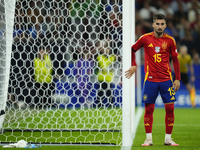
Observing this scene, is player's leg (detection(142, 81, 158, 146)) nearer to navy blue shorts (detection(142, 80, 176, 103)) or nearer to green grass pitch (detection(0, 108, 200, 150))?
navy blue shorts (detection(142, 80, 176, 103))

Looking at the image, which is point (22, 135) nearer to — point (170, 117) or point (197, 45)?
point (170, 117)

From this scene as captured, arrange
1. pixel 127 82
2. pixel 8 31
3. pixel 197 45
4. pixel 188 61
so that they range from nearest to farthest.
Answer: pixel 127 82, pixel 8 31, pixel 188 61, pixel 197 45

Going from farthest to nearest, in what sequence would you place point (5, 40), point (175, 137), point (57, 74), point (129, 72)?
1. point (57, 74)
2. point (175, 137)
3. point (5, 40)
4. point (129, 72)

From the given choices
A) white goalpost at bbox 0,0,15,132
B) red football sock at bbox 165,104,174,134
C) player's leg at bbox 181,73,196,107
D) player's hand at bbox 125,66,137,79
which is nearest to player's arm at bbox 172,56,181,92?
red football sock at bbox 165,104,174,134

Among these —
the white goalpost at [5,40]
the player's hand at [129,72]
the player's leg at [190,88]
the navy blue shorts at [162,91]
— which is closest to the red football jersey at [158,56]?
the navy blue shorts at [162,91]

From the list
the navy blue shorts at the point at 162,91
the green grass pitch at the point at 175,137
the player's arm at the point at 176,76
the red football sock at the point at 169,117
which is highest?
the player's arm at the point at 176,76

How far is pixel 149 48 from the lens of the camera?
13.5ft

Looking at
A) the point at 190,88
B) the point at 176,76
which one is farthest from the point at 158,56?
the point at 190,88

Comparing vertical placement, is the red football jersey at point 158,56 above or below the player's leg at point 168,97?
above

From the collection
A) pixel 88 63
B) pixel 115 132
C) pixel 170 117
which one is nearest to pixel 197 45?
pixel 88 63

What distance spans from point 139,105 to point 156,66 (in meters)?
6.21

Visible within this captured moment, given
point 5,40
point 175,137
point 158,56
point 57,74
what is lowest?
point 175,137

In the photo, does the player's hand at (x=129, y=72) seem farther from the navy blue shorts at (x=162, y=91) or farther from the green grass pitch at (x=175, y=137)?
the green grass pitch at (x=175, y=137)

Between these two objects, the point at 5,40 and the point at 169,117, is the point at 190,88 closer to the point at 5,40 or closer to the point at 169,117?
the point at 169,117
